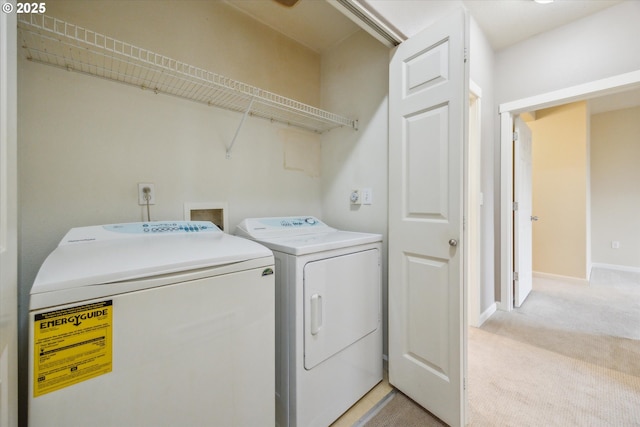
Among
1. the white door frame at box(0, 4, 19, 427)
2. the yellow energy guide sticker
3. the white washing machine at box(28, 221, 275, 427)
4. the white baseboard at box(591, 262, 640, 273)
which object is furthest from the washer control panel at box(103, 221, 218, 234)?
the white baseboard at box(591, 262, 640, 273)

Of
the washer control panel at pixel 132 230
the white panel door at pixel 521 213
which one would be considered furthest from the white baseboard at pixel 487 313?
the washer control panel at pixel 132 230

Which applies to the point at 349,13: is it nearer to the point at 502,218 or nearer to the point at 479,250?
the point at 479,250

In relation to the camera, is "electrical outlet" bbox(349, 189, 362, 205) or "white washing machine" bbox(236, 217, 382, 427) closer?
"white washing machine" bbox(236, 217, 382, 427)

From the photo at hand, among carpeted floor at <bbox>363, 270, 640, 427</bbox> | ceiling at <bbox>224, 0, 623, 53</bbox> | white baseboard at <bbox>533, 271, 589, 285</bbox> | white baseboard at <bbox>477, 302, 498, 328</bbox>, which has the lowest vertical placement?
carpeted floor at <bbox>363, 270, 640, 427</bbox>

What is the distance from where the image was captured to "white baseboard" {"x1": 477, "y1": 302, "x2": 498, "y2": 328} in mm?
2306

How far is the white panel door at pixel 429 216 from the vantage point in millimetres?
1221

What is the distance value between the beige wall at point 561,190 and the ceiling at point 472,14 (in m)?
2.00

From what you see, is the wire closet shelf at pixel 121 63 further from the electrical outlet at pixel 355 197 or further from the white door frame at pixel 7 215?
the electrical outlet at pixel 355 197

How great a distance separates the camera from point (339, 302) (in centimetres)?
132

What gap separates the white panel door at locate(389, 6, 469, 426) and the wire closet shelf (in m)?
0.66

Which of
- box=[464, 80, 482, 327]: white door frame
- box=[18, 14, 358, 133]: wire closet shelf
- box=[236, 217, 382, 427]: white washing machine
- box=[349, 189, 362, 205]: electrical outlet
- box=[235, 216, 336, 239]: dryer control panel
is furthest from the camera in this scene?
box=[464, 80, 482, 327]: white door frame

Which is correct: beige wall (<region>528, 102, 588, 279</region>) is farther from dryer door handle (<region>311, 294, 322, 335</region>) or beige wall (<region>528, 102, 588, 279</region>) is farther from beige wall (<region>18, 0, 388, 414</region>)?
dryer door handle (<region>311, 294, 322, 335</region>)

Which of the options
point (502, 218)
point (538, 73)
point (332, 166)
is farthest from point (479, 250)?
point (538, 73)

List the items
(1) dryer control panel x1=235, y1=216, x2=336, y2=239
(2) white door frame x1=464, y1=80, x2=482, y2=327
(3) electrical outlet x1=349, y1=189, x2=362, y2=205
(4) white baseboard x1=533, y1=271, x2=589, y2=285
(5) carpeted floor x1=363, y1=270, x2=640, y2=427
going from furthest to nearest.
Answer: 1. (4) white baseboard x1=533, y1=271, x2=589, y2=285
2. (2) white door frame x1=464, y1=80, x2=482, y2=327
3. (3) electrical outlet x1=349, y1=189, x2=362, y2=205
4. (1) dryer control panel x1=235, y1=216, x2=336, y2=239
5. (5) carpeted floor x1=363, y1=270, x2=640, y2=427
